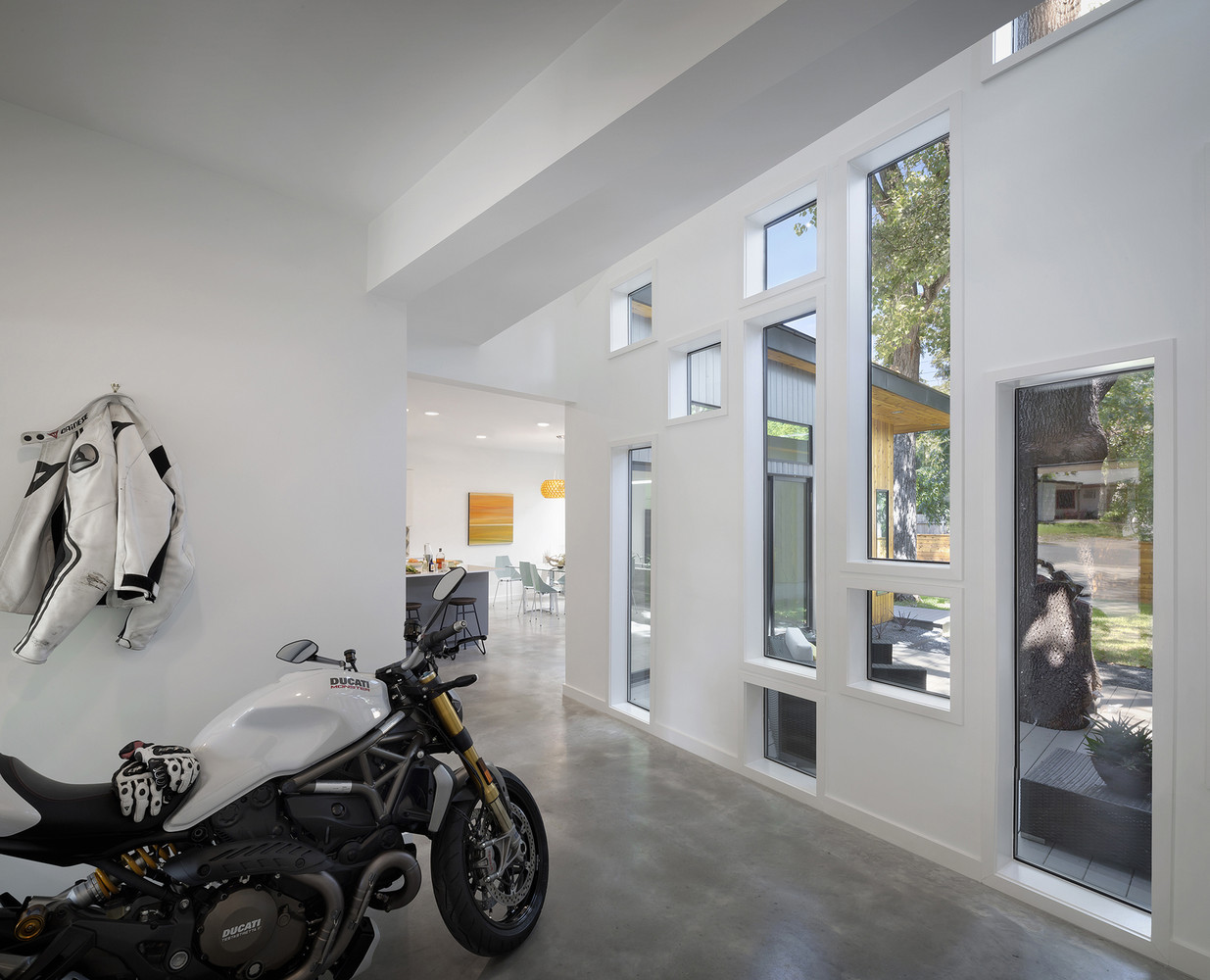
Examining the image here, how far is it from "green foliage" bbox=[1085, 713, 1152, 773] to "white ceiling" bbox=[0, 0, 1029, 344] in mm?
2315

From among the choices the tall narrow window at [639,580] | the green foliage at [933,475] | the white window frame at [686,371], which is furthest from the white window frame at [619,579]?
the green foliage at [933,475]

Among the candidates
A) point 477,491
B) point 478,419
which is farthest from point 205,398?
point 477,491

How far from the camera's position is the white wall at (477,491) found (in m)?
10.9

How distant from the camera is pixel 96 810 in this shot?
141cm

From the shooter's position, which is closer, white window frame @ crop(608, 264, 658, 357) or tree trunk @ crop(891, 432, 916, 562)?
tree trunk @ crop(891, 432, 916, 562)

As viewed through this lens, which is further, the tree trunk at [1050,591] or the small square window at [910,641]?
the small square window at [910,641]

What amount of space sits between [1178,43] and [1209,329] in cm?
98

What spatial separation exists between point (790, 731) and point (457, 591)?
4723 mm

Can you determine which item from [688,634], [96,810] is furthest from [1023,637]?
[96,810]

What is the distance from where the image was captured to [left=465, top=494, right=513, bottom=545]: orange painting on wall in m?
11.5

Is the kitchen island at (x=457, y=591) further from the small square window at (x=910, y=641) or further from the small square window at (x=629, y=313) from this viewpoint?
the small square window at (x=910, y=641)

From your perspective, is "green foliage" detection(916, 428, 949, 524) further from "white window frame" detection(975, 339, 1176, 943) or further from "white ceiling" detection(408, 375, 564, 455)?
"white ceiling" detection(408, 375, 564, 455)

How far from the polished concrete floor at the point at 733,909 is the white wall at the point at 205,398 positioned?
117cm

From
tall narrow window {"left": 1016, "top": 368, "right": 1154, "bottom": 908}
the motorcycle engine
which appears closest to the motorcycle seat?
the motorcycle engine
